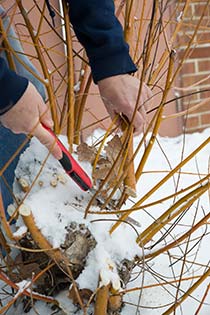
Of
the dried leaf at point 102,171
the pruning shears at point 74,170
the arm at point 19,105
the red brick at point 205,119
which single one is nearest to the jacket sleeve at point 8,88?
the arm at point 19,105

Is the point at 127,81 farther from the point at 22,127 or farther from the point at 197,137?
the point at 197,137

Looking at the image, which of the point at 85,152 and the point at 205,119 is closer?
the point at 85,152

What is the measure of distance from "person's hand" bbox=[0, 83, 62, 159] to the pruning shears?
5 cm

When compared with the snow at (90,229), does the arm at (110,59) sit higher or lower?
higher

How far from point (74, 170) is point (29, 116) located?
0.16 meters

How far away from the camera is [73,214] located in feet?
→ 3.52

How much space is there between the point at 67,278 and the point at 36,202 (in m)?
0.17

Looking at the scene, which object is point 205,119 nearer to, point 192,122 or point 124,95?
point 192,122

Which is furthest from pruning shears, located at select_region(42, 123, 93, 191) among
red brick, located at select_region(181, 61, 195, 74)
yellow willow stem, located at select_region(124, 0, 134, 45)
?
red brick, located at select_region(181, 61, 195, 74)

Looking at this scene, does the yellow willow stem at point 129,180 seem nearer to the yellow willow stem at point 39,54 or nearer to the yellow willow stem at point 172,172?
the yellow willow stem at point 172,172

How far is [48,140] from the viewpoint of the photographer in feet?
3.37

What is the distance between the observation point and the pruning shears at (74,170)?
1069 millimetres

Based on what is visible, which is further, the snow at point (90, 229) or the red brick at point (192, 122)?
the red brick at point (192, 122)

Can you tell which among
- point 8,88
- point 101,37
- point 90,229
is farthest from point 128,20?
point 90,229
